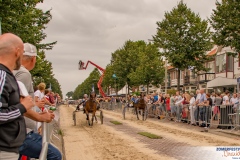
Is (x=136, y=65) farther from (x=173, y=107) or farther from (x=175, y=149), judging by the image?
(x=175, y=149)

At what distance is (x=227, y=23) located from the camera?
24.9 metres

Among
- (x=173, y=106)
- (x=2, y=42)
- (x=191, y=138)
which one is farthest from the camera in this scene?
(x=173, y=106)

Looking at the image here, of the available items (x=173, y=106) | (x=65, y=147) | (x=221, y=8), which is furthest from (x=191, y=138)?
(x=221, y=8)

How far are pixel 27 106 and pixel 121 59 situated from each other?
5754 centimetres

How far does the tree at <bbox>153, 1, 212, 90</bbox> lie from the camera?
3741cm

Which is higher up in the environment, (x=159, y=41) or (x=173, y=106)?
(x=159, y=41)

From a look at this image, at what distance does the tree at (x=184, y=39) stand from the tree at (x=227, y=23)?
11.4 metres

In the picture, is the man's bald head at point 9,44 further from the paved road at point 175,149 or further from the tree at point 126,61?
the tree at point 126,61

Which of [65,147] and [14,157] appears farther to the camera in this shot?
[65,147]

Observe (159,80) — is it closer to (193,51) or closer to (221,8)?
(193,51)

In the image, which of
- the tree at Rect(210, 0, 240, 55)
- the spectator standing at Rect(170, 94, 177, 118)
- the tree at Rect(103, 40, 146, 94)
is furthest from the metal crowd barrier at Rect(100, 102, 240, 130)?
the tree at Rect(103, 40, 146, 94)

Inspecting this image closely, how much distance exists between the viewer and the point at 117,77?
2448 inches

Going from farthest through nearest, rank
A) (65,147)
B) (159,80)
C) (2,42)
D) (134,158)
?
(159,80) → (65,147) → (134,158) → (2,42)

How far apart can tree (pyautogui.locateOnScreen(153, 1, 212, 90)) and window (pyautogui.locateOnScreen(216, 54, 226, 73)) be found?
8698 mm
